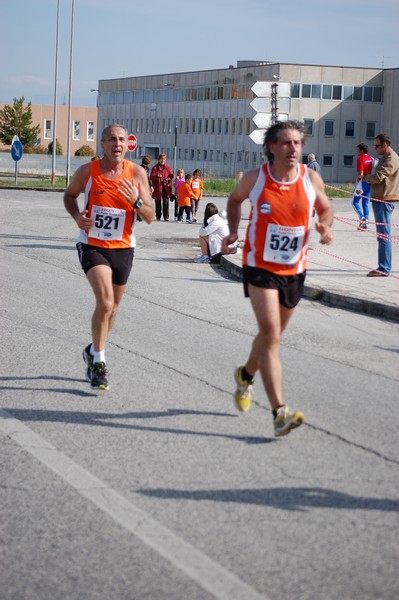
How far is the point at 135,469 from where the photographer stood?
5.94 metres

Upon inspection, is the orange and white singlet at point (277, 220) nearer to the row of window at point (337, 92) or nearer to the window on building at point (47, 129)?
the row of window at point (337, 92)

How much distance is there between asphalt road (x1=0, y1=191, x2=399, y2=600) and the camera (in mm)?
4395

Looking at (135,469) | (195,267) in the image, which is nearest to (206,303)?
(195,267)

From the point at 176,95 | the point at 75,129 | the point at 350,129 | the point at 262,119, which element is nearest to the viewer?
the point at 262,119

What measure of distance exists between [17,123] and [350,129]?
30819 mm

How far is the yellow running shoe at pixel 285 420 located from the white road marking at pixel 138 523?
1.26m

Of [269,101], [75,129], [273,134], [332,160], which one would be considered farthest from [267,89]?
[75,129]

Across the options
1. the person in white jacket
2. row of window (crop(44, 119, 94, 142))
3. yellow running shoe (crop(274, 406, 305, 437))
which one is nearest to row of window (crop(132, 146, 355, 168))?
row of window (crop(44, 119, 94, 142))

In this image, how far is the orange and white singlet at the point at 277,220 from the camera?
6887 millimetres

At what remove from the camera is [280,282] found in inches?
273

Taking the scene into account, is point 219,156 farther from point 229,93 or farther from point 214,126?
point 229,93

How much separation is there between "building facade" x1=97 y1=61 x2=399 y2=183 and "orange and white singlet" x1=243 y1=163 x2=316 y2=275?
8402 centimetres

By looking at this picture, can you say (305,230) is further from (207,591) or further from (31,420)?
(207,591)

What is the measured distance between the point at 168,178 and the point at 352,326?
20136mm
